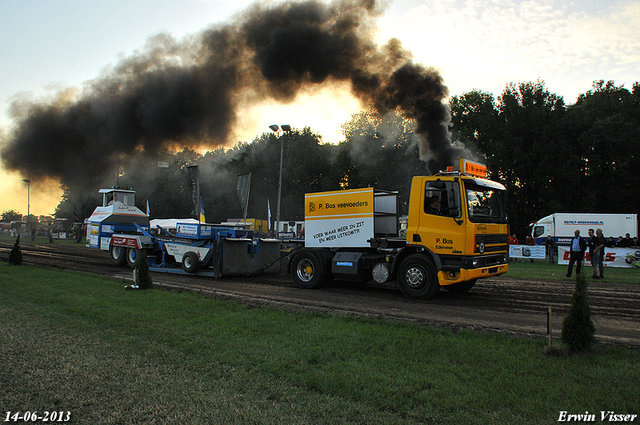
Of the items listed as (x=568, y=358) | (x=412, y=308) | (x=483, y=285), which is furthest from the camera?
(x=483, y=285)

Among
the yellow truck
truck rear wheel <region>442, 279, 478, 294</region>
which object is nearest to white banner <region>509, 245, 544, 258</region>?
truck rear wheel <region>442, 279, 478, 294</region>

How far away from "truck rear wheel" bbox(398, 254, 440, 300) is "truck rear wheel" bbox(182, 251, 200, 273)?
293 inches

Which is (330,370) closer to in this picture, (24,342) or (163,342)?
(163,342)

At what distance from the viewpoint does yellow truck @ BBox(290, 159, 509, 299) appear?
9367 mm

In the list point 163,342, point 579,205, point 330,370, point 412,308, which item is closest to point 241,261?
point 412,308

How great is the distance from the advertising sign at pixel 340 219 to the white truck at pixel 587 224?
87.3 feet

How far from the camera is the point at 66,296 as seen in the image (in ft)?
29.7

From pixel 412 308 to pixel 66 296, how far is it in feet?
25.2

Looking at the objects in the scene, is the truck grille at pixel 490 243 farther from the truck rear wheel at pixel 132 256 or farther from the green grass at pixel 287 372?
the truck rear wheel at pixel 132 256

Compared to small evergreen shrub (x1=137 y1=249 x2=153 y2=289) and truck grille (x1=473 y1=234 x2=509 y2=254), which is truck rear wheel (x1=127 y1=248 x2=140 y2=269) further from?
truck grille (x1=473 y1=234 x2=509 y2=254)

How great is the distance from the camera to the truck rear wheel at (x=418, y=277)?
382 inches

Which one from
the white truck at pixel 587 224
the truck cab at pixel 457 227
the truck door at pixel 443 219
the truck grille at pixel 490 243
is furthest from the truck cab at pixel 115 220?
the white truck at pixel 587 224

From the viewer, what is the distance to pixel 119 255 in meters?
17.2

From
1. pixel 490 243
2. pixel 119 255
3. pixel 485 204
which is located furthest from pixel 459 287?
pixel 119 255
